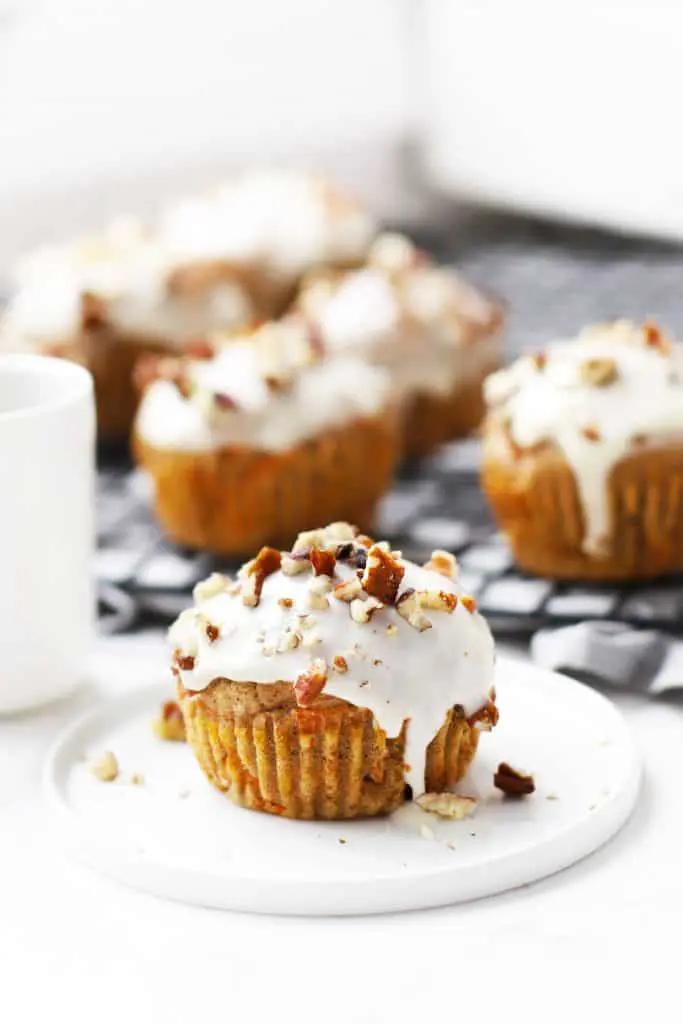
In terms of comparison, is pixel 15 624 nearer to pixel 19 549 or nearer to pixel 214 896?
pixel 19 549

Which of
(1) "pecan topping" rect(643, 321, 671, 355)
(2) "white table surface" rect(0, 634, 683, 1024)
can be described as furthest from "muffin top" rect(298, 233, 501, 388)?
(2) "white table surface" rect(0, 634, 683, 1024)

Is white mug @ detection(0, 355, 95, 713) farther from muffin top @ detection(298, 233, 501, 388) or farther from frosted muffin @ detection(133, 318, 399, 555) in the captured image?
muffin top @ detection(298, 233, 501, 388)

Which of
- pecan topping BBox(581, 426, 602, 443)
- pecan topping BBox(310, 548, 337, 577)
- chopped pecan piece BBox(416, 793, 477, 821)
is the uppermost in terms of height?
pecan topping BBox(310, 548, 337, 577)

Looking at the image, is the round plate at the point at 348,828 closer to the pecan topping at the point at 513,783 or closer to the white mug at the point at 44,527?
the pecan topping at the point at 513,783

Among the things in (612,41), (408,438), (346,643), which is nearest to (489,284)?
(612,41)

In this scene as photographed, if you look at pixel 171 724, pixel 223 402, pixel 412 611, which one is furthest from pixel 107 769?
pixel 223 402

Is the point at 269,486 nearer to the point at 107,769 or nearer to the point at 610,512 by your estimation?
the point at 610,512
